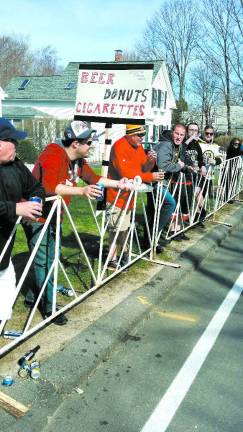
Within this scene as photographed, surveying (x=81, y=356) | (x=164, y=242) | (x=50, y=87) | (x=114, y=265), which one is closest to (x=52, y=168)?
(x=81, y=356)

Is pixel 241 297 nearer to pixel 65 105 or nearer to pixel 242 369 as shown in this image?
pixel 242 369

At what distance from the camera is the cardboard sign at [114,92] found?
13.6 ft

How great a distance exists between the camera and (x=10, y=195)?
2967mm

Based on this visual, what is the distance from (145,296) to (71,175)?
5.36ft

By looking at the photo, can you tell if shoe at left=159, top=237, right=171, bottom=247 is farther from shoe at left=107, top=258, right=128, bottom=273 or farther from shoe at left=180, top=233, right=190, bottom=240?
shoe at left=107, top=258, right=128, bottom=273

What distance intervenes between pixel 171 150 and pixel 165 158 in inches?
7.2

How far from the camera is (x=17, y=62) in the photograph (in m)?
64.8

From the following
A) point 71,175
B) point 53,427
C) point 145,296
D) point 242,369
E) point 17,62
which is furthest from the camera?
point 17,62

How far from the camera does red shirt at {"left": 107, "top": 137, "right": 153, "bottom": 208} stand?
4859 mm

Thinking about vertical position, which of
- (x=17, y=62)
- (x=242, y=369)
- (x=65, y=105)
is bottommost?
(x=242, y=369)

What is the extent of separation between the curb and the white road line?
598 mm

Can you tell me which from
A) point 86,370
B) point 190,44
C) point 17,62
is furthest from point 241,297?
point 17,62

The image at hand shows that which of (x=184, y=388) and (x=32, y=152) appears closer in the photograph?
(x=184, y=388)

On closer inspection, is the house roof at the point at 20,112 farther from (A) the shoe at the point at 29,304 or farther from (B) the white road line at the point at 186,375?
(B) the white road line at the point at 186,375
